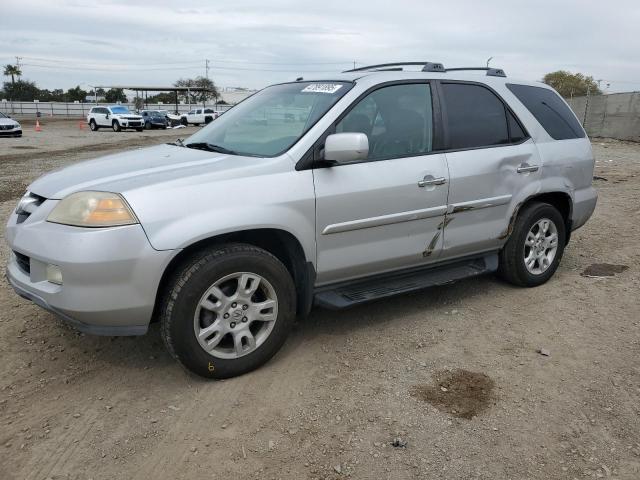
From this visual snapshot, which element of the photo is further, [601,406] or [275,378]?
[275,378]

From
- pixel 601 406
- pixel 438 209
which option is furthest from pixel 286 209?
pixel 601 406

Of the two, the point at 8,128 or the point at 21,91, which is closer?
the point at 8,128

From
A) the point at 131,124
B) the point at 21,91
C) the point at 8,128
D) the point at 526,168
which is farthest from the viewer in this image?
the point at 21,91

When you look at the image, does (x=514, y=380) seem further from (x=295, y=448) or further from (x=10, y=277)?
(x=10, y=277)

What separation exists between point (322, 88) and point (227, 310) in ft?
5.69

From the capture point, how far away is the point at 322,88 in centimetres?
397

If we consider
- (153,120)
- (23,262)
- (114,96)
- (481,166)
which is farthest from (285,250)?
(114,96)

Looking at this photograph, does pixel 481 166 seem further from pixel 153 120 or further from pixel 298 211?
pixel 153 120

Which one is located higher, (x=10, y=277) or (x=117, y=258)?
(x=117, y=258)

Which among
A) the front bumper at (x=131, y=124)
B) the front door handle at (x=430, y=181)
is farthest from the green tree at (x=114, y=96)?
the front door handle at (x=430, y=181)

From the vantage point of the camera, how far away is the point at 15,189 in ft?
31.3

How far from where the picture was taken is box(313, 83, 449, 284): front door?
359cm

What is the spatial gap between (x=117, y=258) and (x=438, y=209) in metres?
2.22

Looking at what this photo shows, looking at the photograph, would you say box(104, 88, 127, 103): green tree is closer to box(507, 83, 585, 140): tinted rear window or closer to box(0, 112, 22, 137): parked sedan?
box(0, 112, 22, 137): parked sedan
